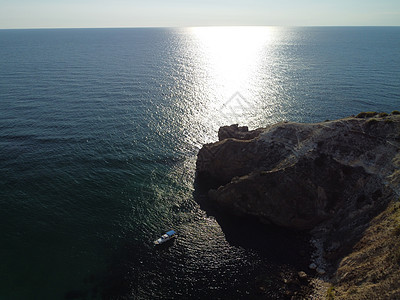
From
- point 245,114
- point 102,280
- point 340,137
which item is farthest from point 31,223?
point 245,114

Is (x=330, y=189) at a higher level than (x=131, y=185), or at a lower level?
higher

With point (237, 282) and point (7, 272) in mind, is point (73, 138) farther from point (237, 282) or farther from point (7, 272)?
point (237, 282)

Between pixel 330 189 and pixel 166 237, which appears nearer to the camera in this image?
pixel 166 237

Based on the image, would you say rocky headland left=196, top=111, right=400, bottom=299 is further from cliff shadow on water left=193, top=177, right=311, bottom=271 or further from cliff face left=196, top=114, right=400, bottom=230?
cliff shadow on water left=193, top=177, right=311, bottom=271

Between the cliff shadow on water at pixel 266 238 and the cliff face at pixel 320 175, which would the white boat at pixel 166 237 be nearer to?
the cliff shadow on water at pixel 266 238

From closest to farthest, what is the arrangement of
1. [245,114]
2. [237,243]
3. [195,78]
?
1. [237,243]
2. [245,114]
3. [195,78]

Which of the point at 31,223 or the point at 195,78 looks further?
the point at 195,78

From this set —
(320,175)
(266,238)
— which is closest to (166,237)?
(266,238)

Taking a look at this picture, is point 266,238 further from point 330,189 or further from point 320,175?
point 320,175
